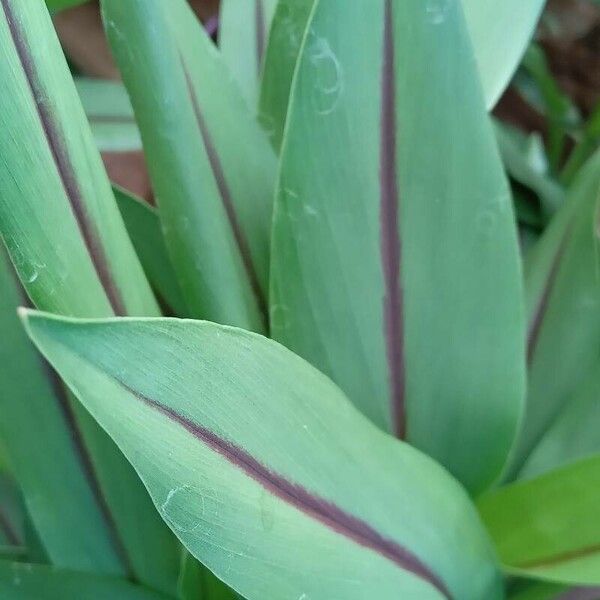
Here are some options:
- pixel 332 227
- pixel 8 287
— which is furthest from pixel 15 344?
pixel 332 227

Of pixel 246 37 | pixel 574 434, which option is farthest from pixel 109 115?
pixel 574 434

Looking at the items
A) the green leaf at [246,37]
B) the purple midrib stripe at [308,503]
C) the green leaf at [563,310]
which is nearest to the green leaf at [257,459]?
the purple midrib stripe at [308,503]

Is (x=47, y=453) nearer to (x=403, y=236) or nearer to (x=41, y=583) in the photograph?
(x=41, y=583)

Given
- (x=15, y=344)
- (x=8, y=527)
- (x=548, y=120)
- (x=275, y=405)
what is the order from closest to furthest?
(x=275, y=405)
(x=15, y=344)
(x=8, y=527)
(x=548, y=120)

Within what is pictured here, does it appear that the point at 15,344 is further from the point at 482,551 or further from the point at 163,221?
the point at 482,551

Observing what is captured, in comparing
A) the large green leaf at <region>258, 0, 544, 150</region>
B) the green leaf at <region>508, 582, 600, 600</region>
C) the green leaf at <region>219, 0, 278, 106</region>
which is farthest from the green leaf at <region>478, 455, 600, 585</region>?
the green leaf at <region>219, 0, 278, 106</region>

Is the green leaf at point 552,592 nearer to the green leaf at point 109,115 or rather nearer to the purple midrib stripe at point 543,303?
the purple midrib stripe at point 543,303
